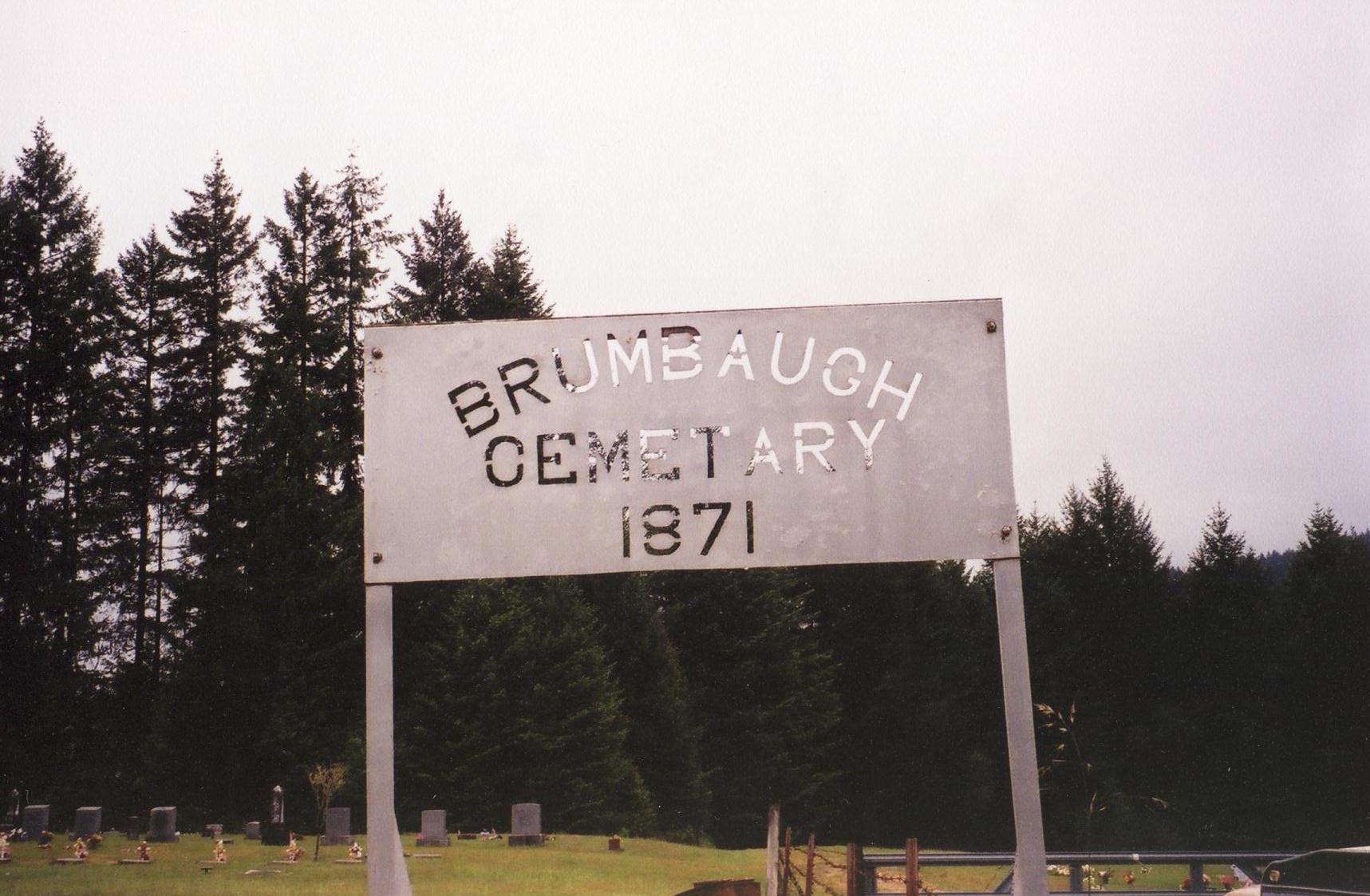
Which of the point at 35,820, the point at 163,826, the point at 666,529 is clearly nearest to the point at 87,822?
the point at 35,820

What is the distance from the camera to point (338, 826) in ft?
76.1

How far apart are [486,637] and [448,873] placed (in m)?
20.4

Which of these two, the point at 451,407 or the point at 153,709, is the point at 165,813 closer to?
the point at 153,709

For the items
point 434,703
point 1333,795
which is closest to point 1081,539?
point 1333,795

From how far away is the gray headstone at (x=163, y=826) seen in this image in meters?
23.1

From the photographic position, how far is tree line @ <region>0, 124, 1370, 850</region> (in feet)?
118

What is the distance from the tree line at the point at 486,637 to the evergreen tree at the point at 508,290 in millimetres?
237

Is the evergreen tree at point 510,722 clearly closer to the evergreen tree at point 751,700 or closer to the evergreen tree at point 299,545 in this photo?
the evergreen tree at point 299,545

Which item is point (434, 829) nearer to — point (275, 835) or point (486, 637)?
point (275, 835)

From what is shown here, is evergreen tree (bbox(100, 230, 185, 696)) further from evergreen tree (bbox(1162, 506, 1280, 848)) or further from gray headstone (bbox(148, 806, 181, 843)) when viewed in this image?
evergreen tree (bbox(1162, 506, 1280, 848))

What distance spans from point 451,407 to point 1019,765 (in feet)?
7.90

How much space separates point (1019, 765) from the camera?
12.7ft

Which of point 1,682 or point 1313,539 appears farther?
point 1313,539

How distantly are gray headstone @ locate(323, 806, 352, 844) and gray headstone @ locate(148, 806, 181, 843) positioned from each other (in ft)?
10.5
